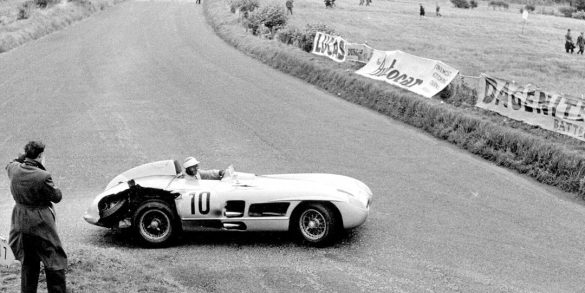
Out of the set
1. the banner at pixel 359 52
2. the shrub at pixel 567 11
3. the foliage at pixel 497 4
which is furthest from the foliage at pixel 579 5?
the banner at pixel 359 52

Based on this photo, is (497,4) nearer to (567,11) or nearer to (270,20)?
(567,11)

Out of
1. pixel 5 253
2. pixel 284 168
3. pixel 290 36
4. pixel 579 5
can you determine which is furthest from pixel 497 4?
pixel 5 253

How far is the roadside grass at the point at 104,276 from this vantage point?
8.37 meters

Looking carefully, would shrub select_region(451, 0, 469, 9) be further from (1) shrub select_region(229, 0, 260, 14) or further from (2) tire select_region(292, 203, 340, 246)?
(2) tire select_region(292, 203, 340, 246)

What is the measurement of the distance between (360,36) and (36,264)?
38674mm

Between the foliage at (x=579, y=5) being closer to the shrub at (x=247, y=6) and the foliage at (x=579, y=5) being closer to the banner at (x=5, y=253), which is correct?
the shrub at (x=247, y=6)

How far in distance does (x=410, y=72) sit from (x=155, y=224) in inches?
570

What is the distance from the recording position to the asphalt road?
9609 millimetres

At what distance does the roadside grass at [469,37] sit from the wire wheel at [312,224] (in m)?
18.6

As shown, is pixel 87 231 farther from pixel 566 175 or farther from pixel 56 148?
pixel 566 175

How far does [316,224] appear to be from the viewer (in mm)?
10516

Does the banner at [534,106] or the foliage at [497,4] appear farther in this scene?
the foliage at [497,4]

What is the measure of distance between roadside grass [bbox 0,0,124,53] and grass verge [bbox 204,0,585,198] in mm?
17852

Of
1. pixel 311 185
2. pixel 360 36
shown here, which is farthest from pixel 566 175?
pixel 360 36
